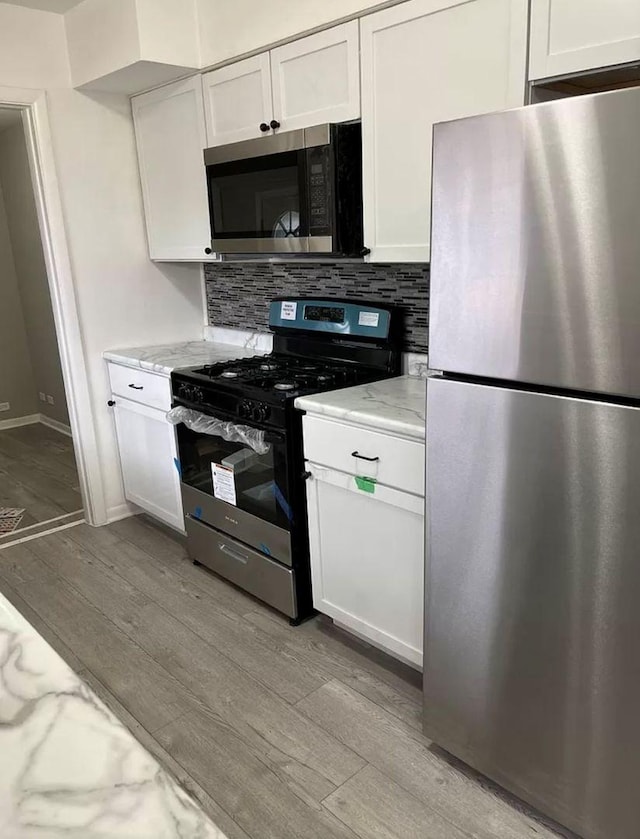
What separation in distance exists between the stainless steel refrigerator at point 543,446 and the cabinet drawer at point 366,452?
0.85 ft

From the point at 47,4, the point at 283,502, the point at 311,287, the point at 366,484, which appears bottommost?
the point at 283,502

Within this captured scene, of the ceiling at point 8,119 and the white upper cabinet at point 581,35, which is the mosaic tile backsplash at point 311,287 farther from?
the ceiling at point 8,119

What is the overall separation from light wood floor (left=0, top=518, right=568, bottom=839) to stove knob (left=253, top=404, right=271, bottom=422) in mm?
808

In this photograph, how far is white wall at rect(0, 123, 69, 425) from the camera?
15.0 ft

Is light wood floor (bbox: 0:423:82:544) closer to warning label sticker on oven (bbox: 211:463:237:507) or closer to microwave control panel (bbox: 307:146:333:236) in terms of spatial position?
warning label sticker on oven (bbox: 211:463:237:507)

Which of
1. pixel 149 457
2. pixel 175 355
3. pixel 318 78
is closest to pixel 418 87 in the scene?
pixel 318 78

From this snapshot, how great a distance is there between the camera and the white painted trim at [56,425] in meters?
5.07

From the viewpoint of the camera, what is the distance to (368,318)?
8.42 feet

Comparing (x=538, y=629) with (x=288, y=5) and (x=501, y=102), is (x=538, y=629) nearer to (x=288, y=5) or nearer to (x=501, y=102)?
(x=501, y=102)

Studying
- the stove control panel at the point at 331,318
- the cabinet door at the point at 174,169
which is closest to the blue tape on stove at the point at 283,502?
the stove control panel at the point at 331,318

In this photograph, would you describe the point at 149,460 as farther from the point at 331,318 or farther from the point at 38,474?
the point at 38,474

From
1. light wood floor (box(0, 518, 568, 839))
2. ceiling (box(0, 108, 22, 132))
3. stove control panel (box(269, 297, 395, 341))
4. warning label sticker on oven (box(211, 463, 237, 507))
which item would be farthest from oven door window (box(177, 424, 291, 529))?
ceiling (box(0, 108, 22, 132))

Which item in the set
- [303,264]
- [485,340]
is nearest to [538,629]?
[485,340]

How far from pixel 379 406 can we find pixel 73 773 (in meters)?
1.54
